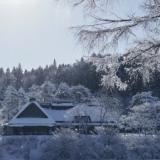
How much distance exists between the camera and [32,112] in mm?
50062

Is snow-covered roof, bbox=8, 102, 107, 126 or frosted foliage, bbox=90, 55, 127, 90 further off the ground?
frosted foliage, bbox=90, 55, 127, 90

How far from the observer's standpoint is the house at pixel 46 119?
48375mm

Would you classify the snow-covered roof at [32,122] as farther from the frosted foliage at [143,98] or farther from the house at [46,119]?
the frosted foliage at [143,98]

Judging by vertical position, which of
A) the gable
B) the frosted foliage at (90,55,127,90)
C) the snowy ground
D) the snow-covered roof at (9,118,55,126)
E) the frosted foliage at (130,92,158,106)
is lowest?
the snowy ground

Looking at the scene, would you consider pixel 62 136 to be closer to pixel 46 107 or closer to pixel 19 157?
pixel 19 157

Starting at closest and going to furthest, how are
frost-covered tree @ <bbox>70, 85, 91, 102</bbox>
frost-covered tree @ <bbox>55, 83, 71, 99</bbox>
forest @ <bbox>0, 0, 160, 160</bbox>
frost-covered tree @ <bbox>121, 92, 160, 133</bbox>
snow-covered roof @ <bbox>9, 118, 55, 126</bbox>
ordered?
forest @ <bbox>0, 0, 160, 160</bbox> < frost-covered tree @ <bbox>121, 92, 160, 133</bbox> < snow-covered roof @ <bbox>9, 118, 55, 126</bbox> < frost-covered tree @ <bbox>70, 85, 91, 102</bbox> < frost-covered tree @ <bbox>55, 83, 71, 99</bbox>

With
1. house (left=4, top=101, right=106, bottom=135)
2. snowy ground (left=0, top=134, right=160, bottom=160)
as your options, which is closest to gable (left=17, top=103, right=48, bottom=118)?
house (left=4, top=101, right=106, bottom=135)

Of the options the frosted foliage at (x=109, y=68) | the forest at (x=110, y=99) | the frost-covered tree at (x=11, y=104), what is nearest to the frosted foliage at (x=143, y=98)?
the forest at (x=110, y=99)

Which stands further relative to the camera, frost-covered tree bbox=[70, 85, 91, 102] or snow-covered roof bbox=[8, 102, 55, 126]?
frost-covered tree bbox=[70, 85, 91, 102]

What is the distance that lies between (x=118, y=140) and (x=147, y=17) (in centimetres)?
2746

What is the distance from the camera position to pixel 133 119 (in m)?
48.4

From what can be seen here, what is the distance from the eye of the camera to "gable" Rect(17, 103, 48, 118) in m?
49.7

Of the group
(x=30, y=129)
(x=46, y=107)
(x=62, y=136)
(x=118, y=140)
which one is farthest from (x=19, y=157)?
(x=46, y=107)

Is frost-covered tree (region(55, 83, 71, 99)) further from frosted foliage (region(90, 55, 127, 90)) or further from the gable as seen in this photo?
frosted foliage (region(90, 55, 127, 90))
